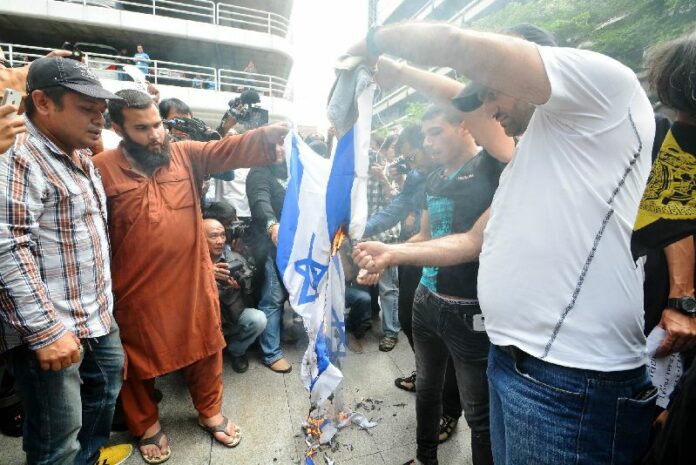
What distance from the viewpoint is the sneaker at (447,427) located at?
2369mm

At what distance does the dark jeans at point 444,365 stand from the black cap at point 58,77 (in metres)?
1.93

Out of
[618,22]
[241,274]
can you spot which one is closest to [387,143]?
[241,274]

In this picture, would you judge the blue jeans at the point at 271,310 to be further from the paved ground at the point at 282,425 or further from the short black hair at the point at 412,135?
the short black hair at the point at 412,135

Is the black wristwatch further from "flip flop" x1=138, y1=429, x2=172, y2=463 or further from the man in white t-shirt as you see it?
"flip flop" x1=138, y1=429, x2=172, y2=463

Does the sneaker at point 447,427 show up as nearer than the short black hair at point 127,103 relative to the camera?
No

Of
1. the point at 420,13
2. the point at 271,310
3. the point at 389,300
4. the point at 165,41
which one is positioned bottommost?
the point at 389,300

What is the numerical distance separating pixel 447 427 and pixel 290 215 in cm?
186

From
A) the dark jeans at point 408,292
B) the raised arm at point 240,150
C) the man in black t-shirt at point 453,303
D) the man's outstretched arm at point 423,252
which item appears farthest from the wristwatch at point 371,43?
the dark jeans at point 408,292

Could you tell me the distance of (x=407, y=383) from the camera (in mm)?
2955

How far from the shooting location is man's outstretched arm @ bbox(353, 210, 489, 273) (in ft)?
4.64

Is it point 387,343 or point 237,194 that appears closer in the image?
point 387,343

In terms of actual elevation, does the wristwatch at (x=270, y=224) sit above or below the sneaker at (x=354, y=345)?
above

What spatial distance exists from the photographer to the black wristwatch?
2.77 metres

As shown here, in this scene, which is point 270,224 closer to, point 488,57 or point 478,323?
point 478,323
